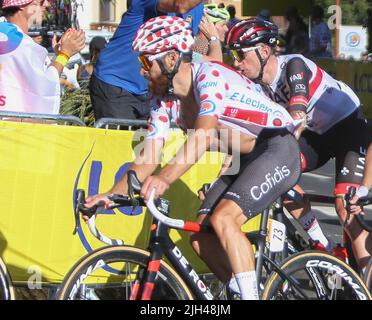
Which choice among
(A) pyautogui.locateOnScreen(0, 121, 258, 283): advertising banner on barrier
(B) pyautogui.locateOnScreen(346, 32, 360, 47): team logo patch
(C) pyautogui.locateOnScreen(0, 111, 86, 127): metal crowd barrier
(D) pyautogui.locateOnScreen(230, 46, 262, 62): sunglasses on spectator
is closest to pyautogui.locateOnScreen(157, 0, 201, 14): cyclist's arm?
(D) pyautogui.locateOnScreen(230, 46, 262, 62): sunglasses on spectator

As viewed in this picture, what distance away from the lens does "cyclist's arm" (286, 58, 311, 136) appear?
666cm

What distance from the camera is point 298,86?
6.77 m

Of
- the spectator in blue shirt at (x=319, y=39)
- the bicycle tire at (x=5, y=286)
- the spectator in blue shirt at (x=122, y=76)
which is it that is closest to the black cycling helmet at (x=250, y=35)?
the spectator in blue shirt at (x=122, y=76)

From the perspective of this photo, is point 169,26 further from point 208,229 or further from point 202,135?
point 208,229

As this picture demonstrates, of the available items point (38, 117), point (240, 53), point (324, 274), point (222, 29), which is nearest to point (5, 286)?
→ point (38, 117)

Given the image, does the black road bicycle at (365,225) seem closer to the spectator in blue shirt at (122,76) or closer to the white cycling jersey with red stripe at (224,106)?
the white cycling jersey with red stripe at (224,106)

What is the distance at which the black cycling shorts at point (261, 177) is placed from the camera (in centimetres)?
566

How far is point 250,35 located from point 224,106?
1113mm

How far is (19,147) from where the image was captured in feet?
21.1

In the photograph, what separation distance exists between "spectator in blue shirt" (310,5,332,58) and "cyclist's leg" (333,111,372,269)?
1543 centimetres

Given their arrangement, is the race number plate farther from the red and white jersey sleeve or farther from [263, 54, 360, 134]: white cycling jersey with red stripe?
[263, 54, 360, 134]: white cycling jersey with red stripe
